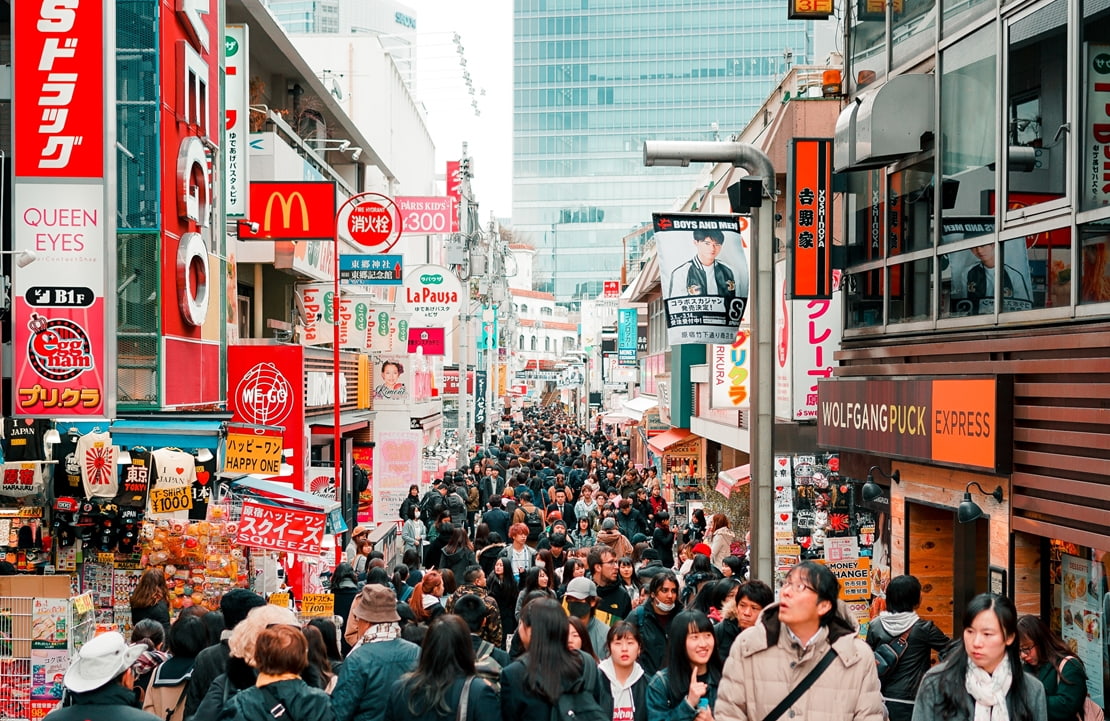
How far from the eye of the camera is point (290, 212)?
19312mm

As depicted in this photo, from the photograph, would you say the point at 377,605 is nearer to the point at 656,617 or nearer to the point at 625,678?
the point at 625,678

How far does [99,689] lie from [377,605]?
6.68 feet

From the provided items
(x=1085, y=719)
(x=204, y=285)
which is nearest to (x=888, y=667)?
(x=1085, y=719)

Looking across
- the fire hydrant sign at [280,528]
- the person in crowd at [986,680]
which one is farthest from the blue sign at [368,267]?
the person in crowd at [986,680]

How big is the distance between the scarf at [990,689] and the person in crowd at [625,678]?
6.58ft

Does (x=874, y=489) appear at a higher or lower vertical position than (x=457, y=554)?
higher

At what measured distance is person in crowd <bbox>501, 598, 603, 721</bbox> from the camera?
6.24m

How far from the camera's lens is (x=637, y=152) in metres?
150

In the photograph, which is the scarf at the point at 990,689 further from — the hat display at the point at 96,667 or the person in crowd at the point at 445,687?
the hat display at the point at 96,667

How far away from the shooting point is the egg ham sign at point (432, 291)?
28422mm

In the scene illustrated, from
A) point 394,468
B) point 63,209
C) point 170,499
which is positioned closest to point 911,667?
point 63,209

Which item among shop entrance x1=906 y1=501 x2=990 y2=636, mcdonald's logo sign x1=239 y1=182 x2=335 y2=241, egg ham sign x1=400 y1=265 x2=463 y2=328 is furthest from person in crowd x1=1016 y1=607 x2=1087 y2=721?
egg ham sign x1=400 y1=265 x2=463 y2=328

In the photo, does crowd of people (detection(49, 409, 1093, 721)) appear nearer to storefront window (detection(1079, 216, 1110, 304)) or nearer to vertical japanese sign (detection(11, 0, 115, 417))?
storefront window (detection(1079, 216, 1110, 304))

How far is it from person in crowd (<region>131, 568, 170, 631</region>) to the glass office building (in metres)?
138
